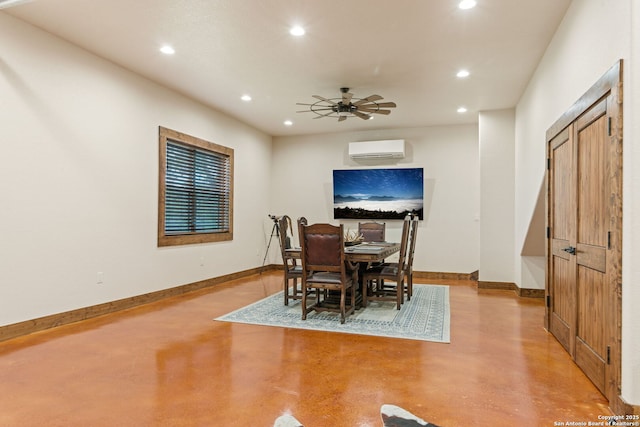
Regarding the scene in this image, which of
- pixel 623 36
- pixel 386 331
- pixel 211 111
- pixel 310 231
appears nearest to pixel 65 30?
pixel 211 111

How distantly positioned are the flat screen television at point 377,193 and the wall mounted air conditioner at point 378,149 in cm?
29

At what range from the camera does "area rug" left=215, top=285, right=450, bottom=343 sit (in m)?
3.84

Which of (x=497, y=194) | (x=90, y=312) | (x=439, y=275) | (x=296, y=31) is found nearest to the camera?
(x=296, y=31)

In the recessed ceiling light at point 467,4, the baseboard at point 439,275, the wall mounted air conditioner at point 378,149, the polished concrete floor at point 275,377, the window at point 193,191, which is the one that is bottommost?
the polished concrete floor at point 275,377

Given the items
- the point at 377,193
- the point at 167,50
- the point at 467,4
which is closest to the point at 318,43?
the point at 467,4

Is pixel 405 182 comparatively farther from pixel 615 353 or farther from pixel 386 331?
pixel 615 353

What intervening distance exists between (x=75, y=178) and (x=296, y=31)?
286 cm

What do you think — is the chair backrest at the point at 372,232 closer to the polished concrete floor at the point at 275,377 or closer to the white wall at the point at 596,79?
the white wall at the point at 596,79

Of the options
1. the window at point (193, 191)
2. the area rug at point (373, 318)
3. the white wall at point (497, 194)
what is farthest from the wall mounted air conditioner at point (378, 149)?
the area rug at point (373, 318)

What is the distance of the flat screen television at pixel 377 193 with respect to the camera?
766 centimetres

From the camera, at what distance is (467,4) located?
129 inches

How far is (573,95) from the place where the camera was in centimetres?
316

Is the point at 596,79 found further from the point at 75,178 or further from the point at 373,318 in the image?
the point at 75,178

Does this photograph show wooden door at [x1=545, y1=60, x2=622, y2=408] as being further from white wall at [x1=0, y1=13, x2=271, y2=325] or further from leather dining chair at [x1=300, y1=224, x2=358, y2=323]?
white wall at [x1=0, y1=13, x2=271, y2=325]
